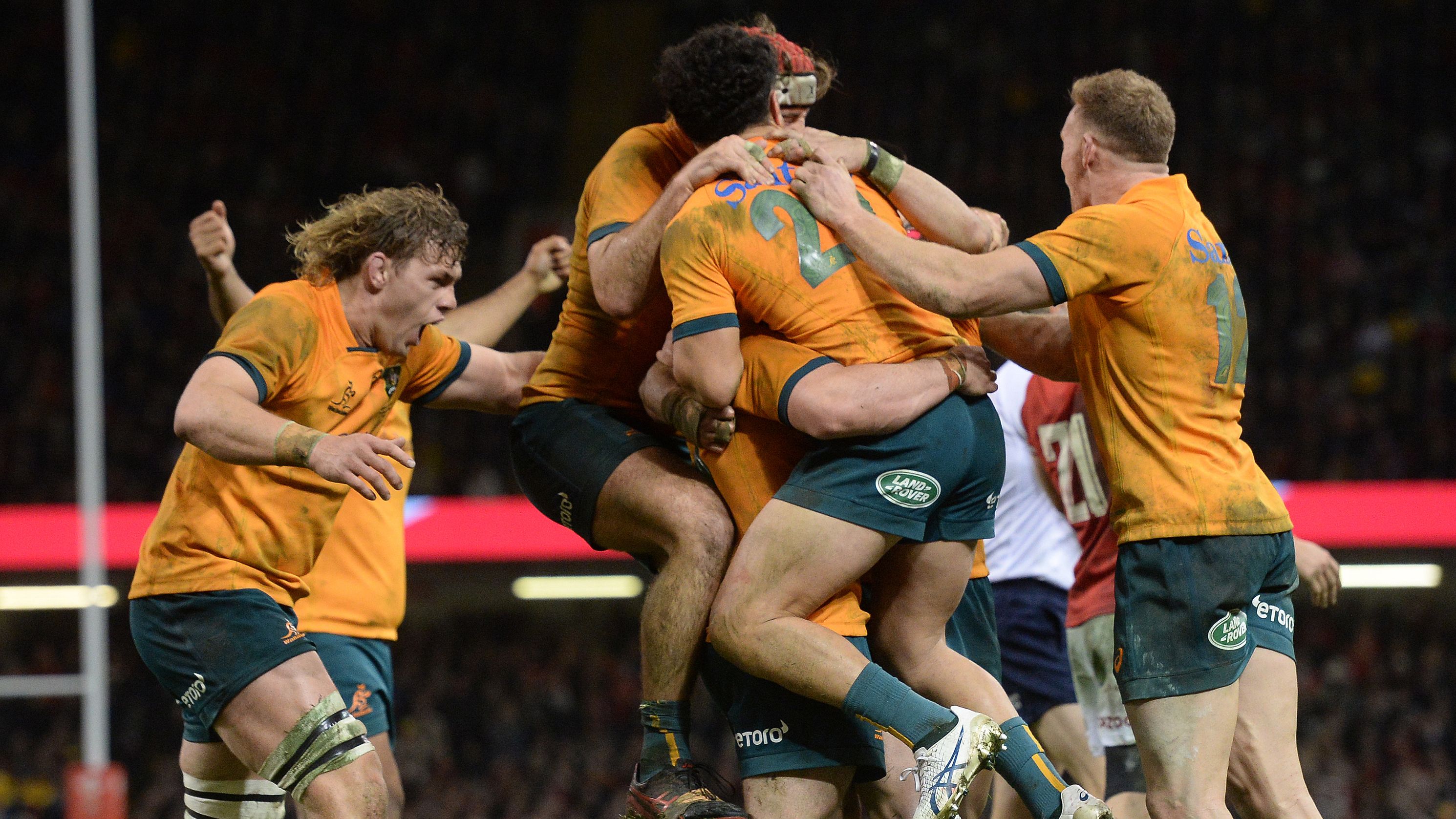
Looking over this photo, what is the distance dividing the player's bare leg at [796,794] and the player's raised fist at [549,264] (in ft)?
7.95

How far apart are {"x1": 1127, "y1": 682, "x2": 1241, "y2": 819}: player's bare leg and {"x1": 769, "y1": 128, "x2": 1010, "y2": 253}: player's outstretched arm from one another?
137cm

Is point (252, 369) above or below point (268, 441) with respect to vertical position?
above

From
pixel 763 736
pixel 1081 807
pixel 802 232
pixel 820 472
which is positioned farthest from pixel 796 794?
pixel 802 232

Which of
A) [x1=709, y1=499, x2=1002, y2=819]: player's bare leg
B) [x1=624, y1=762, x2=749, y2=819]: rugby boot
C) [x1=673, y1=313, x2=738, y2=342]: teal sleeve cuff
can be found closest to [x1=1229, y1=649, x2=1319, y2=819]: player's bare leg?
[x1=709, y1=499, x2=1002, y2=819]: player's bare leg

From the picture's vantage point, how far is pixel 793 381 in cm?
385

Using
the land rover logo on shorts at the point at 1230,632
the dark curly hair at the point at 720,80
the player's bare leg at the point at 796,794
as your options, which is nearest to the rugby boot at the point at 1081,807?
the land rover logo on shorts at the point at 1230,632

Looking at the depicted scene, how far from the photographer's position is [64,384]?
Answer: 16.1 metres

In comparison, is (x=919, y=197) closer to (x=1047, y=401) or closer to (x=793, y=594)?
(x=793, y=594)

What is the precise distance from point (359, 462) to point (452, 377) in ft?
4.05

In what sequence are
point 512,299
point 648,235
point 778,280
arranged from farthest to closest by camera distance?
point 512,299 < point 648,235 < point 778,280

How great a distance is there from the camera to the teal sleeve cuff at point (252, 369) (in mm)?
4129

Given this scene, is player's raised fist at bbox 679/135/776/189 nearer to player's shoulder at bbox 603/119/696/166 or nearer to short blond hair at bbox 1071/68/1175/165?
player's shoulder at bbox 603/119/696/166

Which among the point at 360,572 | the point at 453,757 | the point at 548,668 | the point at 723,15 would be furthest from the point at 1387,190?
the point at 360,572

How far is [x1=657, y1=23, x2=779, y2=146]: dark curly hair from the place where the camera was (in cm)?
406
